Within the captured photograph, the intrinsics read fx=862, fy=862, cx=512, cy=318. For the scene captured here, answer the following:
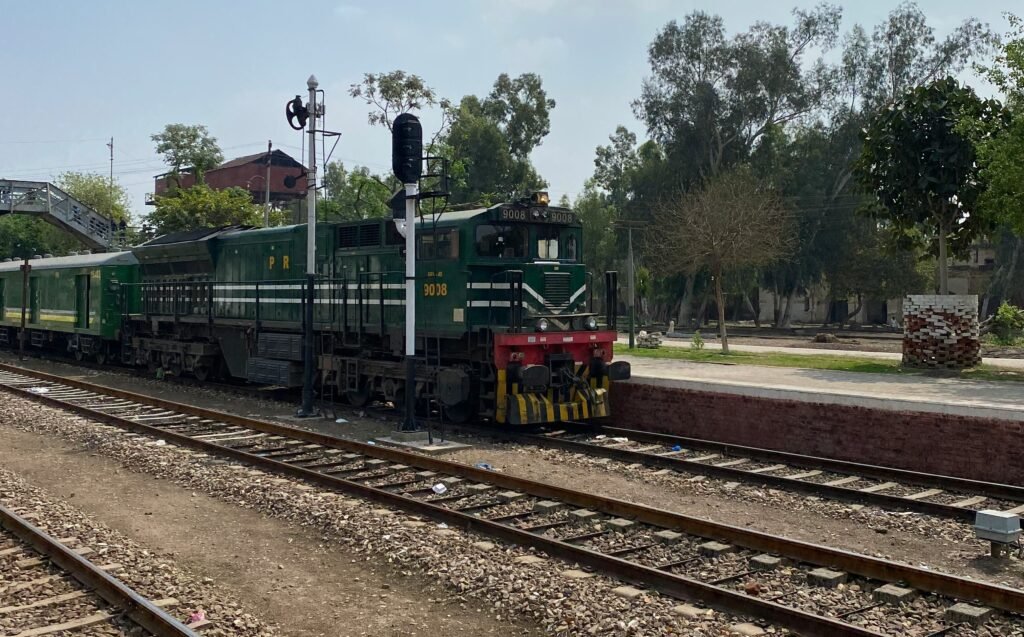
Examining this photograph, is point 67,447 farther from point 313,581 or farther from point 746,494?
point 746,494

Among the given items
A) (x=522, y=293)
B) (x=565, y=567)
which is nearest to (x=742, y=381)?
(x=522, y=293)

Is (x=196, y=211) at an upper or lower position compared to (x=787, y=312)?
upper

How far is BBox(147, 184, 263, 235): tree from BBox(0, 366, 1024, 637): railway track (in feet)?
113

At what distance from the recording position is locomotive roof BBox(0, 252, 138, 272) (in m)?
23.9

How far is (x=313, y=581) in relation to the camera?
22.9 feet

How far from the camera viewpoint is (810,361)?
72.9 feet

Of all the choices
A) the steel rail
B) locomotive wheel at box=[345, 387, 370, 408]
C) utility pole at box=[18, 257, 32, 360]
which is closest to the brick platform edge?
the steel rail

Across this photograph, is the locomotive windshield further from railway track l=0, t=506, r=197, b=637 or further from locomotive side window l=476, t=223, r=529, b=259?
railway track l=0, t=506, r=197, b=637

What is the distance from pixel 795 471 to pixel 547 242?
557 cm

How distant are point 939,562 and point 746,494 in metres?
2.67

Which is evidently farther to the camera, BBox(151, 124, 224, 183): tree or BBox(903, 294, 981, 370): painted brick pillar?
BBox(151, 124, 224, 183): tree

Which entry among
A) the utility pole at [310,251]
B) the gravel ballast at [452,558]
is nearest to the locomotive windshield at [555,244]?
the utility pole at [310,251]

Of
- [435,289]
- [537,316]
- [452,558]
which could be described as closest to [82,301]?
[435,289]

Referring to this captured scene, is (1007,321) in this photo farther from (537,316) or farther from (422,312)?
(422,312)
